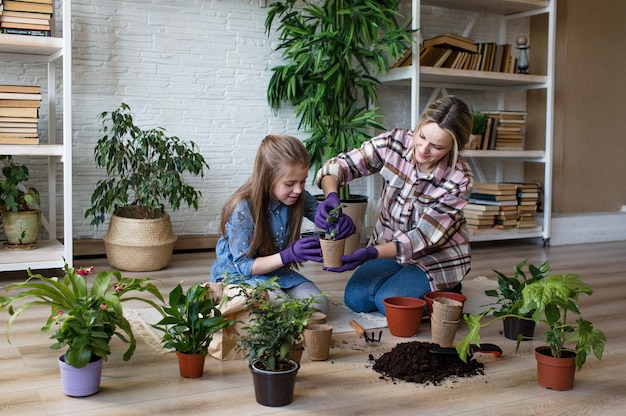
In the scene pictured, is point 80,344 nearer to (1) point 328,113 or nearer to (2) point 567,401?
(2) point 567,401

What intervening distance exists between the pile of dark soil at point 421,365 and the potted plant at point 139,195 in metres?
2.00

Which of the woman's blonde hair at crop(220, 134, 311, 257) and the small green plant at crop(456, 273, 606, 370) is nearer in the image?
the small green plant at crop(456, 273, 606, 370)

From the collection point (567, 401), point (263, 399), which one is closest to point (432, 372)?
point (567, 401)

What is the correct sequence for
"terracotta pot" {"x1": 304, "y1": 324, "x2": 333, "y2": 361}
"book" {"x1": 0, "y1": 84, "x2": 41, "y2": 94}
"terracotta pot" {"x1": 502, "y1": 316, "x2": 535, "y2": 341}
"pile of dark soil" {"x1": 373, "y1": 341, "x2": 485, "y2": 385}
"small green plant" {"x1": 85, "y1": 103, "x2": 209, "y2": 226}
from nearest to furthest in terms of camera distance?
"pile of dark soil" {"x1": 373, "y1": 341, "x2": 485, "y2": 385}, "terracotta pot" {"x1": 304, "y1": 324, "x2": 333, "y2": 361}, "terracotta pot" {"x1": 502, "y1": 316, "x2": 535, "y2": 341}, "book" {"x1": 0, "y1": 84, "x2": 41, "y2": 94}, "small green plant" {"x1": 85, "y1": 103, "x2": 209, "y2": 226}

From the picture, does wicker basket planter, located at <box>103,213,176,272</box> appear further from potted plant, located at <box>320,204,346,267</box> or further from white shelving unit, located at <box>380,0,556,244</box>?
white shelving unit, located at <box>380,0,556,244</box>

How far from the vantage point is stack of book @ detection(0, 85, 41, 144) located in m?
3.65

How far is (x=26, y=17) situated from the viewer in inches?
143

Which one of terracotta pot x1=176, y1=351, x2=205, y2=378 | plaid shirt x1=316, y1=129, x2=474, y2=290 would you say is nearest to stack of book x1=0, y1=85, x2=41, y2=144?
plaid shirt x1=316, y1=129, x2=474, y2=290

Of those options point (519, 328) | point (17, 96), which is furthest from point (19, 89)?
point (519, 328)

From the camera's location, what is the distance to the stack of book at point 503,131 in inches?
208

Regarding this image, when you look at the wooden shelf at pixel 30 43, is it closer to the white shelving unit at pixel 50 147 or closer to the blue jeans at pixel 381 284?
the white shelving unit at pixel 50 147

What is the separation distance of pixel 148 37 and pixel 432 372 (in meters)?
3.11

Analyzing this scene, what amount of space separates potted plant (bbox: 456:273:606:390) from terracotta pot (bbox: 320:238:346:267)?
606 millimetres

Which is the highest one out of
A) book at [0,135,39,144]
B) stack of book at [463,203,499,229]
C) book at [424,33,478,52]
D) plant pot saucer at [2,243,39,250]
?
book at [424,33,478,52]
